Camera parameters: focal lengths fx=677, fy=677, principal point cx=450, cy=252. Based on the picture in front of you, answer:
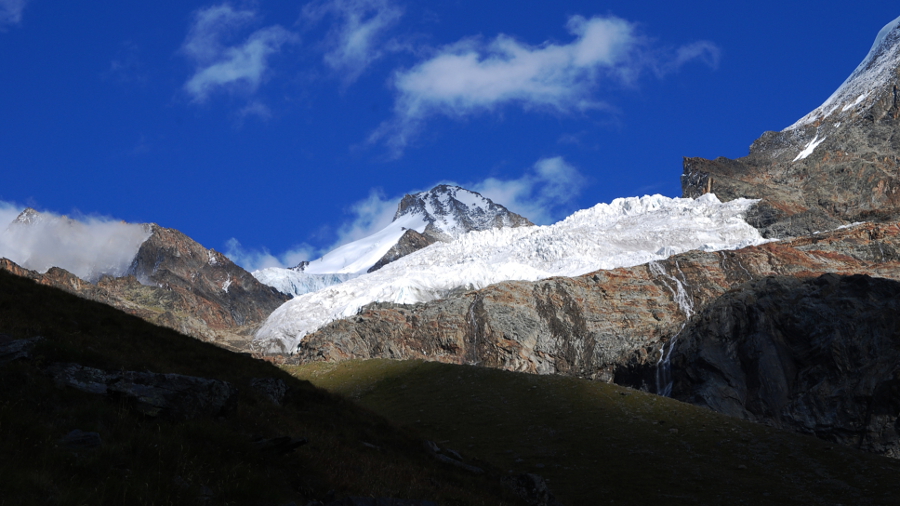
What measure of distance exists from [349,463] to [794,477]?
21.8 meters

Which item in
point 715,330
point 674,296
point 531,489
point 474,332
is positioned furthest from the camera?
point 674,296

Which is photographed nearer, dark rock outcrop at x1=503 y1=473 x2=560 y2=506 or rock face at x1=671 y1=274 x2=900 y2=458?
dark rock outcrop at x1=503 y1=473 x2=560 y2=506

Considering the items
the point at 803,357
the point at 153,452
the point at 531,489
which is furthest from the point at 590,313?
the point at 153,452

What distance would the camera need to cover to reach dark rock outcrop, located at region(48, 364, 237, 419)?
42.6 ft

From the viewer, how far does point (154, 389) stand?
44.1ft

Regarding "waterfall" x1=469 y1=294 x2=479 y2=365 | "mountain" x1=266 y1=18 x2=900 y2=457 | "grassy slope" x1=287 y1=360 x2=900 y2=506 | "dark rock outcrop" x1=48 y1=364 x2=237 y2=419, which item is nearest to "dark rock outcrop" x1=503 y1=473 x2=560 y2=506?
"grassy slope" x1=287 y1=360 x2=900 y2=506

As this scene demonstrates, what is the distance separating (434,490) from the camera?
1517 centimetres

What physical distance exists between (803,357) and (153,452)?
331ft

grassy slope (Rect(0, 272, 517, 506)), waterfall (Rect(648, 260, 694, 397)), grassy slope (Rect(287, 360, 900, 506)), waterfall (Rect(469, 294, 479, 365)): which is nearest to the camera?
grassy slope (Rect(0, 272, 517, 506))

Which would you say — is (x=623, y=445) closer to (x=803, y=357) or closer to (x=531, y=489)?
(x=531, y=489)

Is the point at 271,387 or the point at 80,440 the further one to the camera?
the point at 271,387

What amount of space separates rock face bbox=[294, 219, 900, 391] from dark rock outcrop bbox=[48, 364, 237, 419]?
90.0m

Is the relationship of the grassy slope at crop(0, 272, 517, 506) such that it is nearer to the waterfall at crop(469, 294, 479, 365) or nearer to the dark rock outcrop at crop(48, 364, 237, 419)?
the dark rock outcrop at crop(48, 364, 237, 419)

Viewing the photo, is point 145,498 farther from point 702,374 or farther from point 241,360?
point 702,374
